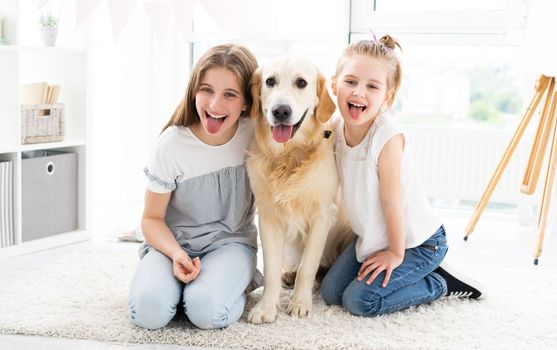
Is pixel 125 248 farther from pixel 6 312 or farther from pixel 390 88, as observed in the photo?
pixel 390 88

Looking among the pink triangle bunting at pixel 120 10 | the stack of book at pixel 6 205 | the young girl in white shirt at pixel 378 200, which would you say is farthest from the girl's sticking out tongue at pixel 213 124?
the stack of book at pixel 6 205

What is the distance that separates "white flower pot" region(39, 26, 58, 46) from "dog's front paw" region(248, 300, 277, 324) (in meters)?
1.48

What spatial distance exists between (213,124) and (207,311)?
512mm

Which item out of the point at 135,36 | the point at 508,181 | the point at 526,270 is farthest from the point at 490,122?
the point at 135,36

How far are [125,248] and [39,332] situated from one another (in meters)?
0.96

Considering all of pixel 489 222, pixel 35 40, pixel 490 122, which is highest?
pixel 35 40

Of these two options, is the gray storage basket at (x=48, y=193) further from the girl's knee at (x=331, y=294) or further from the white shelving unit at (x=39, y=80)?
the girl's knee at (x=331, y=294)

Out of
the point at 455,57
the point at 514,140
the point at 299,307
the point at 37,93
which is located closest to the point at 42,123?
the point at 37,93

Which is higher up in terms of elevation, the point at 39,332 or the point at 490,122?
the point at 490,122

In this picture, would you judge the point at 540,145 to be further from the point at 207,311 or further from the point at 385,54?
the point at 207,311

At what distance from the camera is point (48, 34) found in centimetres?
273

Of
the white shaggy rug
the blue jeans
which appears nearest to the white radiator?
the white shaggy rug

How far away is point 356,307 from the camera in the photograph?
1.97m

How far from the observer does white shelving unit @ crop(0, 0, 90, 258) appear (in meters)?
2.58
